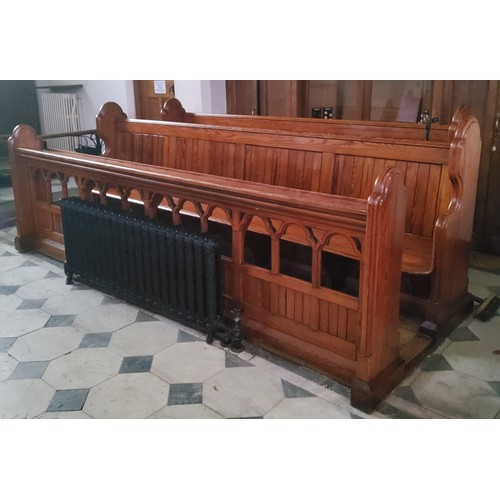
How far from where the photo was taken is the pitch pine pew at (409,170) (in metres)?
2.71

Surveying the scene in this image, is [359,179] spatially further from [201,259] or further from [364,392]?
[364,392]

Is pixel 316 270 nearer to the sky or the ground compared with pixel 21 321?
nearer to the sky

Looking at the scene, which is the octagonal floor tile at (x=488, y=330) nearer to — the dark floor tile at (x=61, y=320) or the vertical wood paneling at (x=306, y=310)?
the vertical wood paneling at (x=306, y=310)

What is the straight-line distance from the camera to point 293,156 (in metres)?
3.23

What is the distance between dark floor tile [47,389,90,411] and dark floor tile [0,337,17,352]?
56cm

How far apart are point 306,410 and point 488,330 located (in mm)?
1202

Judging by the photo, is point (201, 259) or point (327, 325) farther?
point (201, 259)

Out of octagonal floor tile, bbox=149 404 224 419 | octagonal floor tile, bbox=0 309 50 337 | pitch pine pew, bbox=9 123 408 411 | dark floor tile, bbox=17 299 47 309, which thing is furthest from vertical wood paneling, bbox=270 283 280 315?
dark floor tile, bbox=17 299 47 309

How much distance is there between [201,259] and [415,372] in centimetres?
109

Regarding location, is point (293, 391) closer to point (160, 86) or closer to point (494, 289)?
point (494, 289)

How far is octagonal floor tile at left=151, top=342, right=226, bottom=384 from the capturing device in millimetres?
2574

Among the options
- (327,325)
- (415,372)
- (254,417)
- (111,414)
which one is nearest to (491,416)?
(415,372)

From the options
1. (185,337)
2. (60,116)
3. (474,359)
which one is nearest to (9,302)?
(185,337)

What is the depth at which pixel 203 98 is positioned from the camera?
5723 millimetres
